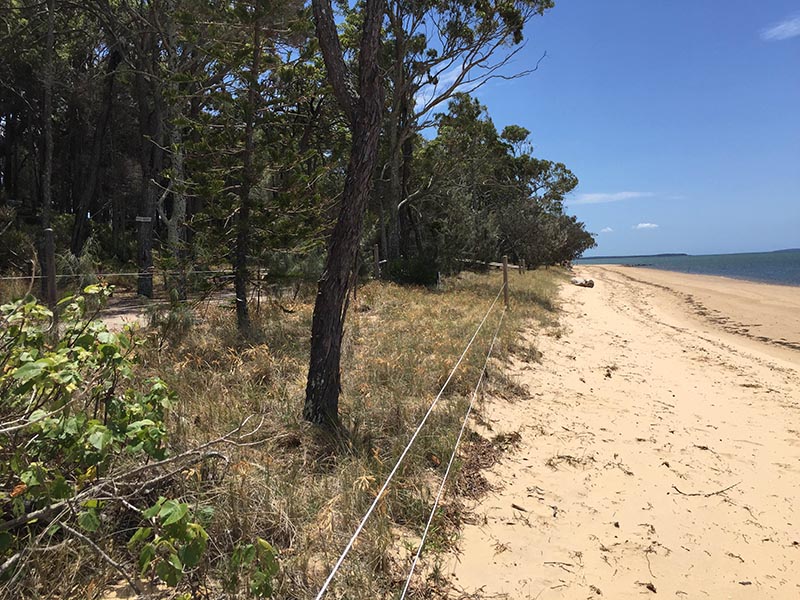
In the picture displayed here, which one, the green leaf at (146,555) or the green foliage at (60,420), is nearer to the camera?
the green leaf at (146,555)

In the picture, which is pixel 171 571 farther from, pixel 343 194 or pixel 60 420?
pixel 343 194

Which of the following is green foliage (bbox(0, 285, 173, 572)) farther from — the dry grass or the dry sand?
the dry sand

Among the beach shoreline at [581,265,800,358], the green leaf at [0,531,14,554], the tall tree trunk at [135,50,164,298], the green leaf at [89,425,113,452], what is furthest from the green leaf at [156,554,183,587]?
the beach shoreline at [581,265,800,358]

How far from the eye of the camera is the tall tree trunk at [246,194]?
7227mm

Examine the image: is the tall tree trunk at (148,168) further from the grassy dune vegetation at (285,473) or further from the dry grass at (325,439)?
the grassy dune vegetation at (285,473)

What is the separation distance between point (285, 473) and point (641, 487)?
2.74 m

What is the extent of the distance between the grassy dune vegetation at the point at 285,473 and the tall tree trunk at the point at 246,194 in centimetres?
61

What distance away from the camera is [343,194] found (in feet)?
13.1

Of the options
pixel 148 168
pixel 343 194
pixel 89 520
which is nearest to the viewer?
pixel 89 520

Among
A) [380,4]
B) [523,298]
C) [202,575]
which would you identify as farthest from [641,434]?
[523,298]

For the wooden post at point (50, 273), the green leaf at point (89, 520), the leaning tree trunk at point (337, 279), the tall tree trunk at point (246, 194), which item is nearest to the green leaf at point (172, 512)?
the green leaf at point (89, 520)

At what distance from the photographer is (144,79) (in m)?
12.6

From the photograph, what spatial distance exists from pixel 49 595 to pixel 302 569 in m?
1.03

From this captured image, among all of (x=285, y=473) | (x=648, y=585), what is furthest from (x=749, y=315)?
(x=285, y=473)
